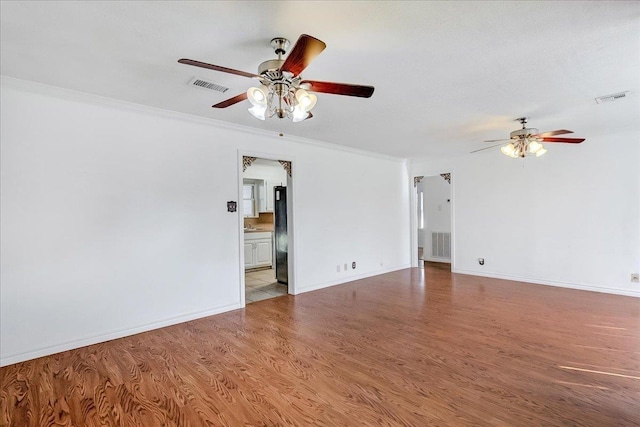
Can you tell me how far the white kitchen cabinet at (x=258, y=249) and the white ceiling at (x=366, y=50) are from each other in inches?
150

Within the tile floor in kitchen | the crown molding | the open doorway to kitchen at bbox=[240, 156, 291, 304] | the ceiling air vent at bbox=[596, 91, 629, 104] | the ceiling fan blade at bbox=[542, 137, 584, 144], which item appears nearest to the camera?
the crown molding

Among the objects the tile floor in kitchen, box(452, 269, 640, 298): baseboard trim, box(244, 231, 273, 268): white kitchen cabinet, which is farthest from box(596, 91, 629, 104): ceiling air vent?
box(244, 231, 273, 268): white kitchen cabinet

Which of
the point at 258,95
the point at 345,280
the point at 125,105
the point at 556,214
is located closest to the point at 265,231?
the point at 345,280

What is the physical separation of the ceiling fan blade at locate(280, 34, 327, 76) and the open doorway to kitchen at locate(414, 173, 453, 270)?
21.4ft

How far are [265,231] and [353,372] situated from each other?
5061 millimetres

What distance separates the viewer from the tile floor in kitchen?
5.04 meters

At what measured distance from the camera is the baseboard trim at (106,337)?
283 centimetres

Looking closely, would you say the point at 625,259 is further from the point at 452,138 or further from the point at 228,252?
the point at 228,252

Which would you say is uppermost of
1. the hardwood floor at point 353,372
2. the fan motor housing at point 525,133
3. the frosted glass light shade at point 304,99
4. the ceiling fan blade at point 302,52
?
the fan motor housing at point 525,133

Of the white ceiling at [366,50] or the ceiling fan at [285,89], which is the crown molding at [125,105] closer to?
the white ceiling at [366,50]

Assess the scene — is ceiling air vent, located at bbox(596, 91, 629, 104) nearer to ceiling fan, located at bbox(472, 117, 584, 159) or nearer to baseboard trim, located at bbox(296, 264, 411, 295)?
ceiling fan, located at bbox(472, 117, 584, 159)

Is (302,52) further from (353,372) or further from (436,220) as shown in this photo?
(436,220)

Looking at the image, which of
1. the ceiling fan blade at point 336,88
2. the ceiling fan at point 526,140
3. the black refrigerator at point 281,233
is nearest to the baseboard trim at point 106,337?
the black refrigerator at point 281,233

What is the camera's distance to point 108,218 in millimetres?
3299
